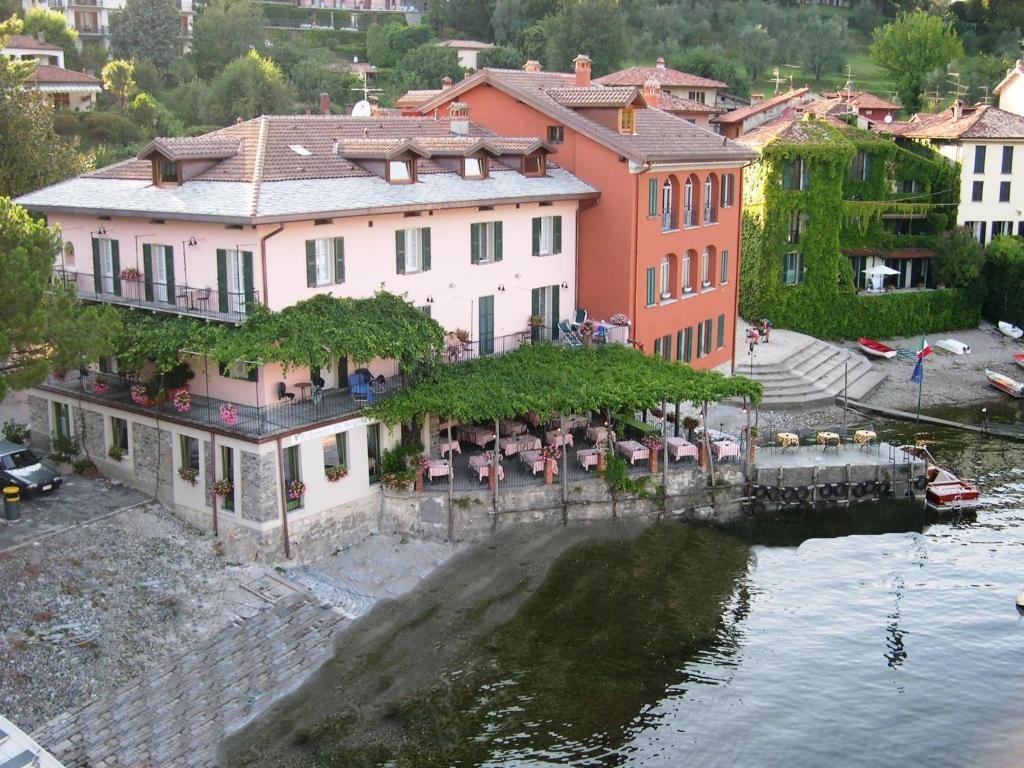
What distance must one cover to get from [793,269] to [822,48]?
68353 millimetres

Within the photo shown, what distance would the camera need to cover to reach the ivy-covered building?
5956 centimetres

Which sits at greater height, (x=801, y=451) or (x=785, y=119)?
(x=785, y=119)

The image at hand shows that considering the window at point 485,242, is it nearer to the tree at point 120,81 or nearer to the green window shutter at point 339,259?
the green window shutter at point 339,259

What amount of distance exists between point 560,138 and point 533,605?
20.2 m

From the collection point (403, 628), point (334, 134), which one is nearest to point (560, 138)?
point (334, 134)

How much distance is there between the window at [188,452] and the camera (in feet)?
106

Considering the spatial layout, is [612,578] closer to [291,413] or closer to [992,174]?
[291,413]

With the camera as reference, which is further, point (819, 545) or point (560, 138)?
point (560, 138)

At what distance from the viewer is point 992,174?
225ft

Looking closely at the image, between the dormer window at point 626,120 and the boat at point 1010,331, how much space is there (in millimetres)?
33948

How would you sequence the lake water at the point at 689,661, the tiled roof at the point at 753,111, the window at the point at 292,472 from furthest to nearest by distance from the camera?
1. the tiled roof at the point at 753,111
2. the window at the point at 292,472
3. the lake water at the point at 689,661

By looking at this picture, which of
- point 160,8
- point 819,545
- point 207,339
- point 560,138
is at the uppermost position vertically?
point 160,8

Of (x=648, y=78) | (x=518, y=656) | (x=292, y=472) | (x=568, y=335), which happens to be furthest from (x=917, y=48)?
(x=518, y=656)

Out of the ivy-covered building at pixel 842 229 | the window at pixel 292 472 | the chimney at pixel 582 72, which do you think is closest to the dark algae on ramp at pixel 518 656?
the window at pixel 292 472
